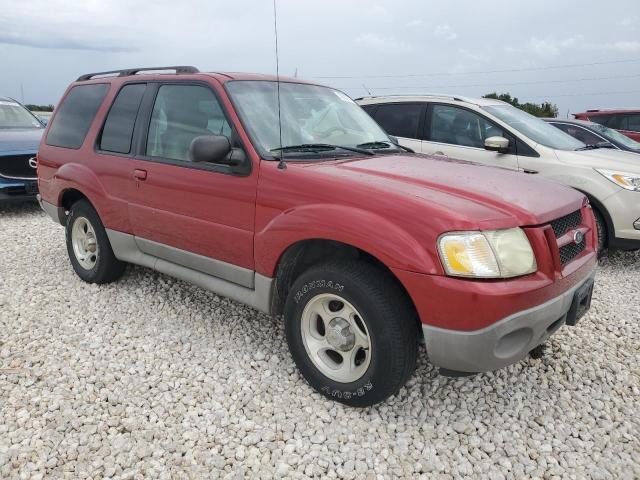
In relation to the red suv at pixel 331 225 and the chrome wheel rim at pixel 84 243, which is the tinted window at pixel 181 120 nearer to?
the red suv at pixel 331 225

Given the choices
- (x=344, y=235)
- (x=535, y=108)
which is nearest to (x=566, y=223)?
(x=344, y=235)

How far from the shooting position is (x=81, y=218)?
14.8 ft

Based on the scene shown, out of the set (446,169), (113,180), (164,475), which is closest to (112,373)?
(164,475)

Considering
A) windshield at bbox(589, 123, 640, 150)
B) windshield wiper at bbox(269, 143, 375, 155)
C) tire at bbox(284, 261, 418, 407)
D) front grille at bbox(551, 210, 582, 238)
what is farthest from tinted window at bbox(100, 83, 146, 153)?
windshield at bbox(589, 123, 640, 150)

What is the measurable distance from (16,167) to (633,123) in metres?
12.4

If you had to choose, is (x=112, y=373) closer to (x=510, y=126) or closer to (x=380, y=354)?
(x=380, y=354)

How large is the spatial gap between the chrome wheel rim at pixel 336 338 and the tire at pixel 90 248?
2241 millimetres

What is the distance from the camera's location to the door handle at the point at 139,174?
369 cm

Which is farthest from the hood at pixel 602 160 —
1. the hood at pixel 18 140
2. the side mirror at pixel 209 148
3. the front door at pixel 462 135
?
the hood at pixel 18 140

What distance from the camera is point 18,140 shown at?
7.57 meters

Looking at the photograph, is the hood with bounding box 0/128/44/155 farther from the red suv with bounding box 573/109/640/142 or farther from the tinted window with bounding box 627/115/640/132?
the tinted window with bounding box 627/115/640/132

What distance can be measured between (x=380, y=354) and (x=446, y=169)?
1244 mm

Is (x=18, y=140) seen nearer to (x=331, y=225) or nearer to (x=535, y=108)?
(x=331, y=225)

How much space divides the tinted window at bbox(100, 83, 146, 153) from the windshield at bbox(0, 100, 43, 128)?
540cm
